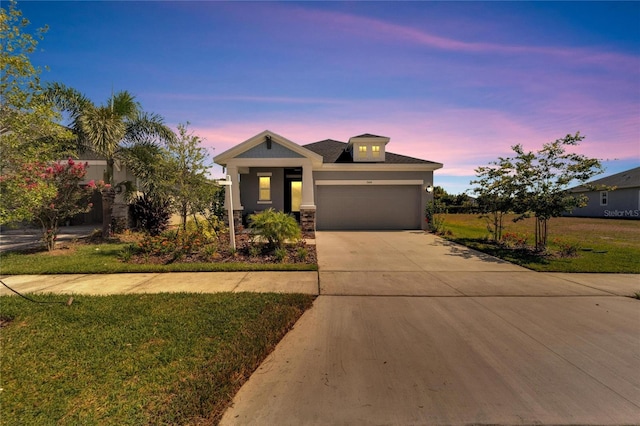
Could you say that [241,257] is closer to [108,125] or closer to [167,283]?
[167,283]

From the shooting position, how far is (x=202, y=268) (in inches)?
279

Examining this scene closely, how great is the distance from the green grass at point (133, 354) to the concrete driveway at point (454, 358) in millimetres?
322

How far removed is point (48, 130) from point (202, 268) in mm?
3988

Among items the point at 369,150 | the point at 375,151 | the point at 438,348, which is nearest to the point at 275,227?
the point at 438,348

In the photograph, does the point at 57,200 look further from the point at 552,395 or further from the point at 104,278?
the point at 552,395

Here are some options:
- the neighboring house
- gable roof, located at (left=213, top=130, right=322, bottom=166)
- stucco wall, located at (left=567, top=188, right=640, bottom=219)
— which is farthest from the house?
stucco wall, located at (left=567, top=188, right=640, bottom=219)

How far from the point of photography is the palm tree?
10.2m

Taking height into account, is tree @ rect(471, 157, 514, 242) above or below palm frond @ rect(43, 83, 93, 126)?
below

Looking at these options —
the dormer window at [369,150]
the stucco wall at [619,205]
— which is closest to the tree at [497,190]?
the dormer window at [369,150]

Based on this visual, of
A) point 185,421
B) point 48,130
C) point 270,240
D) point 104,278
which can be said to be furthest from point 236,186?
point 185,421

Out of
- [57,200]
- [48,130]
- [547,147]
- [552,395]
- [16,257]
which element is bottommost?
[552,395]

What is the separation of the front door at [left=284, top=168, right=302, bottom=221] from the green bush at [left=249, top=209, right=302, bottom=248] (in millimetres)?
6945

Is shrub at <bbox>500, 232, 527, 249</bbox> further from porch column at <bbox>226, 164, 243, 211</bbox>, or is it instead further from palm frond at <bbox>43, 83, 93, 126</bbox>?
palm frond at <bbox>43, 83, 93, 126</bbox>

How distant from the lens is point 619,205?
27750mm
